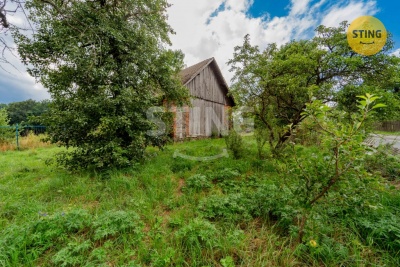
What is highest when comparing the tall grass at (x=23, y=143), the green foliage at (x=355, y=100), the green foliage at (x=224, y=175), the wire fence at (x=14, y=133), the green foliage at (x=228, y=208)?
the green foliage at (x=355, y=100)

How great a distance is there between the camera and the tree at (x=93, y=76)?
407 centimetres

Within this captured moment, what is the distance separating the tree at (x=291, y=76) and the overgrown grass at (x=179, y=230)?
2572 mm

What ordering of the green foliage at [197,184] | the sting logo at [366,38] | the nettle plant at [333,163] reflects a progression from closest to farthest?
the nettle plant at [333,163] → the green foliage at [197,184] → the sting logo at [366,38]

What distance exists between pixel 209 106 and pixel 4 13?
35.1ft

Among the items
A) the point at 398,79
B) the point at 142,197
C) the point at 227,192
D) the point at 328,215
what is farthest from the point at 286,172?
the point at 398,79

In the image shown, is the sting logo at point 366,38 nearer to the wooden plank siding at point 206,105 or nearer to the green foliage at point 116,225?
the wooden plank siding at point 206,105

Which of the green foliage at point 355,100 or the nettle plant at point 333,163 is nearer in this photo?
the nettle plant at point 333,163

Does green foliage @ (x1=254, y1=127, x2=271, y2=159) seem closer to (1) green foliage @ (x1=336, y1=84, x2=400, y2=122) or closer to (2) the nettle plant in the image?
(1) green foliage @ (x1=336, y1=84, x2=400, y2=122)

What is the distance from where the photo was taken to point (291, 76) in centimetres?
454

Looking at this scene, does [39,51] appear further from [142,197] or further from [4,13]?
[142,197]

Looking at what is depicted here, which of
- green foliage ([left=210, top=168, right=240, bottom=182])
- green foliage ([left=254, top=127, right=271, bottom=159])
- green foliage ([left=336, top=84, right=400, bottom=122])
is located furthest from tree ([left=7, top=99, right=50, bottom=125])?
green foliage ([left=336, top=84, right=400, bottom=122])

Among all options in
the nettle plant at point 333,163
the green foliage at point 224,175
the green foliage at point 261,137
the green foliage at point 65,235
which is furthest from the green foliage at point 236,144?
the green foliage at point 65,235

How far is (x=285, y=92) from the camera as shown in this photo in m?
4.76

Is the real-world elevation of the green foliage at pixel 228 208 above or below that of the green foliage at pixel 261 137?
below
